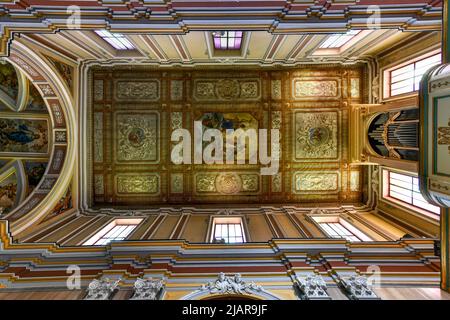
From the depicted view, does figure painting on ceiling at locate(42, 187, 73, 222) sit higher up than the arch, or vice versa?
the arch

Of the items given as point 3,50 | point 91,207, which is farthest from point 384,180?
point 3,50

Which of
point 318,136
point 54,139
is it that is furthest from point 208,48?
point 54,139

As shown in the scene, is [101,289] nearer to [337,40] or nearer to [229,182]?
[229,182]

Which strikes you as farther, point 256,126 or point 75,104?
point 256,126

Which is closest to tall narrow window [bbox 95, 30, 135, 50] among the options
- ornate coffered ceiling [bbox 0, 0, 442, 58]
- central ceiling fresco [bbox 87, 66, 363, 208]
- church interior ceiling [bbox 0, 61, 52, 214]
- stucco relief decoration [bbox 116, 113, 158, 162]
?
central ceiling fresco [bbox 87, 66, 363, 208]

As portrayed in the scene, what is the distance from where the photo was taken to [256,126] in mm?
11008

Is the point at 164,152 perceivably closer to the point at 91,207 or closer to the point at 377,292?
the point at 91,207

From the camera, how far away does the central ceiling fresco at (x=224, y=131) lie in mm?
10789

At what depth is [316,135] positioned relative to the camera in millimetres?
10984

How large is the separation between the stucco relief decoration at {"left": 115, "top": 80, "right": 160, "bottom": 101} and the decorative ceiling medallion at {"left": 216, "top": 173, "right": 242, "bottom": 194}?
4748 mm

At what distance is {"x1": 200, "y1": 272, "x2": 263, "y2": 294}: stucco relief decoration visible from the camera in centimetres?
543

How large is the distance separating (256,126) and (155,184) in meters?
5.42

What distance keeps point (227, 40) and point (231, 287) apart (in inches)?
344

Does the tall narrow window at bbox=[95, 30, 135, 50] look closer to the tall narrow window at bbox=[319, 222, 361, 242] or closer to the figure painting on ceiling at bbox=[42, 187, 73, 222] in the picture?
the figure painting on ceiling at bbox=[42, 187, 73, 222]
